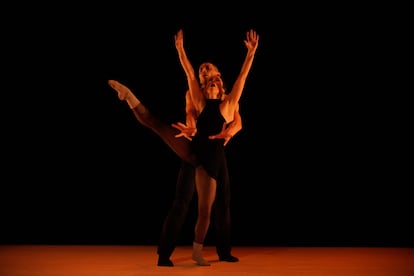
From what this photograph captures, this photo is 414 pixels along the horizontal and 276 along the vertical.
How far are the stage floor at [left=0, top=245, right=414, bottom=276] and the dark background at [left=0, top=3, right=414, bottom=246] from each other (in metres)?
0.46

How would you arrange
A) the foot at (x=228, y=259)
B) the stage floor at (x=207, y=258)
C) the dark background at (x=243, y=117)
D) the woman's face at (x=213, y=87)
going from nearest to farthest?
1. the stage floor at (x=207, y=258)
2. the woman's face at (x=213, y=87)
3. the foot at (x=228, y=259)
4. the dark background at (x=243, y=117)

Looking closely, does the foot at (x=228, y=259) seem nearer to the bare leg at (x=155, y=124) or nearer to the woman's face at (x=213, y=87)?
the bare leg at (x=155, y=124)

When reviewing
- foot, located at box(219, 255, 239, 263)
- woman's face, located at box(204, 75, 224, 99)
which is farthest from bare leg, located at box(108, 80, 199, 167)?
foot, located at box(219, 255, 239, 263)

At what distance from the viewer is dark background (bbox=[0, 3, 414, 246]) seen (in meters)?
5.72

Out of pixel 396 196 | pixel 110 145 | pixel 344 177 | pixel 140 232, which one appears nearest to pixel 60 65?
pixel 110 145

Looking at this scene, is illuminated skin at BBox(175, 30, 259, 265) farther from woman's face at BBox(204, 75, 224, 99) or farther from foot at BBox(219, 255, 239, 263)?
foot at BBox(219, 255, 239, 263)

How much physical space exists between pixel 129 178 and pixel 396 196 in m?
2.40

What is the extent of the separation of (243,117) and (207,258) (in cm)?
156

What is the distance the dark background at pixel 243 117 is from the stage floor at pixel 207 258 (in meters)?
0.46

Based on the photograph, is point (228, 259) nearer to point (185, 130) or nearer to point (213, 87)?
point (185, 130)

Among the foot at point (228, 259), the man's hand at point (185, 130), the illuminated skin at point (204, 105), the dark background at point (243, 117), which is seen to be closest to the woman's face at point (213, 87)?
the illuminated skin at point (204, 105)

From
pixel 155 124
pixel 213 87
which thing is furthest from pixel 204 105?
pixel 155 124

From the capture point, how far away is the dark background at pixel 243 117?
5.72 m

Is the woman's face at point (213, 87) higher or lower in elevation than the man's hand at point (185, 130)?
higher
